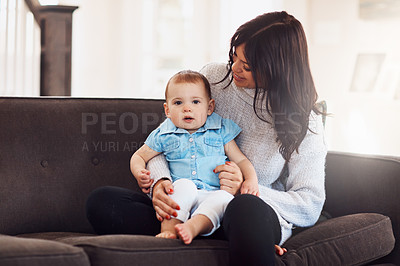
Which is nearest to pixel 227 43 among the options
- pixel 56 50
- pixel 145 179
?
pixel 56 50

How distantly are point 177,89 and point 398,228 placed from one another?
77 cm

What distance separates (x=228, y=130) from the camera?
4.95 feet

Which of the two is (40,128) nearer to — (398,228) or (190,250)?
(190,250)

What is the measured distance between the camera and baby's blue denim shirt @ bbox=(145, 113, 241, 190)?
4.70ft

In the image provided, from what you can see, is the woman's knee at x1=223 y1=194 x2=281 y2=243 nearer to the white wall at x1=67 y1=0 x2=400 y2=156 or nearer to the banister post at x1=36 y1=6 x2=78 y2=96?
the banister post at x1=36 y1=6 x2=78 y2=96

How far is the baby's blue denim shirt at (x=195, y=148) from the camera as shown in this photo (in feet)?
4.70

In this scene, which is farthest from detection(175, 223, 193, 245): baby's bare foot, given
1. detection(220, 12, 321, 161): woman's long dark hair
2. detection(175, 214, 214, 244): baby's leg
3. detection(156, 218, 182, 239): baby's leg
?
detection(220, 12, 321, 161): woman's long dark hair

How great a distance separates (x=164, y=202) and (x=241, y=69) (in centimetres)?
47

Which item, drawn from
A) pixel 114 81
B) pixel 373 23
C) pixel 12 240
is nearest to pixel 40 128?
pixel 12 240

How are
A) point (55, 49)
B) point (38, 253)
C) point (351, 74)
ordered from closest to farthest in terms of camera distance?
1. point (38, 253)
2. point (55, 49)
3. point (351, 74)

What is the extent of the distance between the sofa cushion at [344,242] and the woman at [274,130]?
92 millimetres

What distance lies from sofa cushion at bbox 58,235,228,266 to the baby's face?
1.42 feet

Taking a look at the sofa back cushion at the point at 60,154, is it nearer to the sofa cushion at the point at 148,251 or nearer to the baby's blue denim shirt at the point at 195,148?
the baby's blue denim shirt at the point at 195,148

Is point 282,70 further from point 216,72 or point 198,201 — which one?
point 198,201
